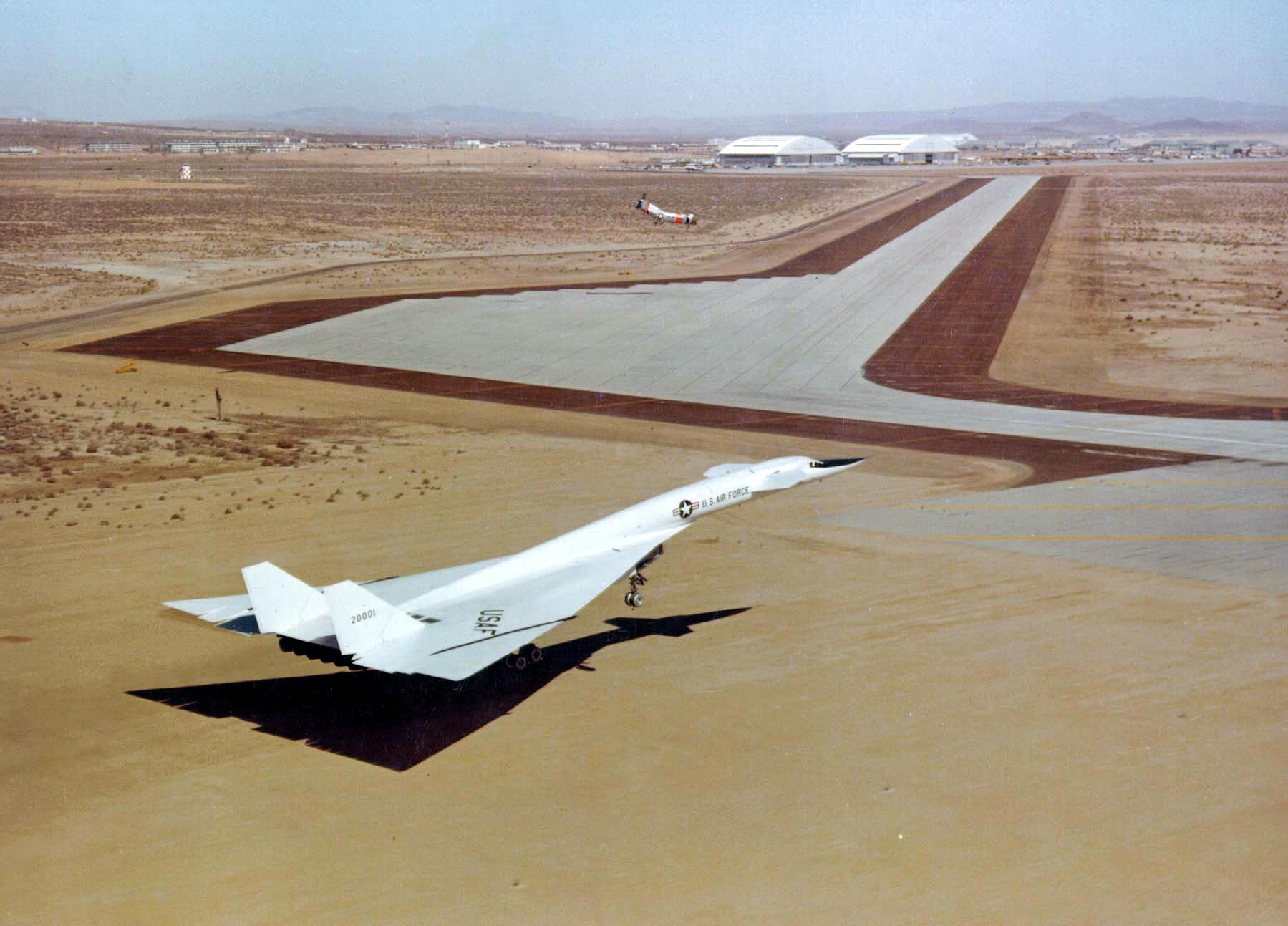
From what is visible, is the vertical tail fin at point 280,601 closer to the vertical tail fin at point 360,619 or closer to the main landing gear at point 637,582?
the vertical tail fin at point 360,619

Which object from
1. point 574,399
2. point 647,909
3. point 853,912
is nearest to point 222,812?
point 647,909

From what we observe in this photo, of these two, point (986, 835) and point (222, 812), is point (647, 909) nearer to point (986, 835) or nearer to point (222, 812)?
point (986, 835)

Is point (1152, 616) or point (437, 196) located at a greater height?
point (437, 196)

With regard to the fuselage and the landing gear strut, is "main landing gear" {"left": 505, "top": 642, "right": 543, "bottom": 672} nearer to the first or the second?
the fuselage

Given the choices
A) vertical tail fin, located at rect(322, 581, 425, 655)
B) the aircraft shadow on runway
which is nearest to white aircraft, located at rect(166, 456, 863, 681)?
vertical tail fin, located at rect(322, 581, 425, 655)

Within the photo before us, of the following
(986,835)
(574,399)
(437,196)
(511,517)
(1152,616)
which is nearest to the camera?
(986,835)

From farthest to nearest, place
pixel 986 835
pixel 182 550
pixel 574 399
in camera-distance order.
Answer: pixel 574 399 < pixel 182 550 < pixel 986 835

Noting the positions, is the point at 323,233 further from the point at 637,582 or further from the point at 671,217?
the point at 637,582
